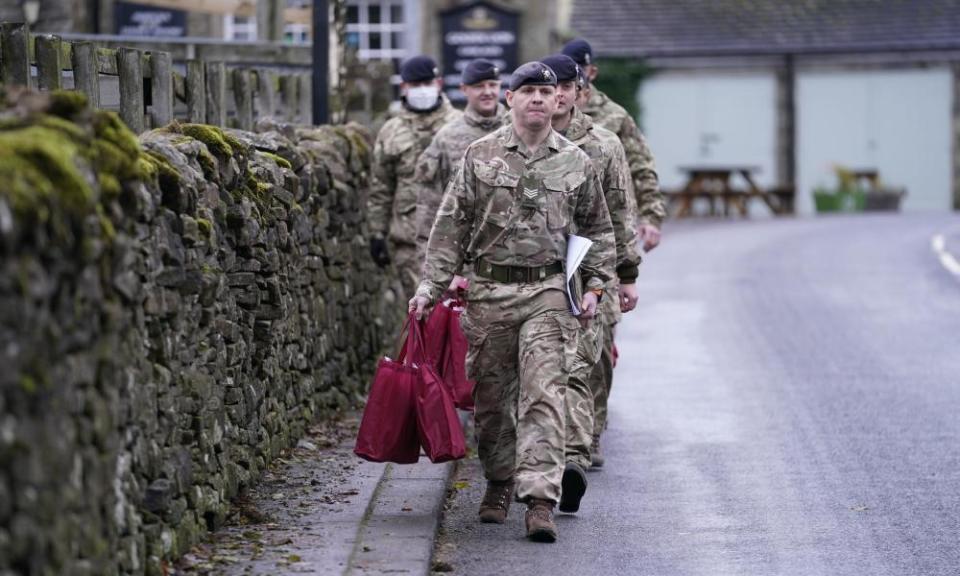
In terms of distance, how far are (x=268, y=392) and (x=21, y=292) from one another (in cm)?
415

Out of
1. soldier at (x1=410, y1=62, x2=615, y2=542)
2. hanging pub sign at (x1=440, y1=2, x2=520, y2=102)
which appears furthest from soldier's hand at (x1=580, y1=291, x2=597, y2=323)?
hanging pub sign at (x1=440, y1=2, x2=520, y2=102)

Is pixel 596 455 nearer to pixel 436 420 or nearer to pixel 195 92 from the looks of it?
pixel 436 420

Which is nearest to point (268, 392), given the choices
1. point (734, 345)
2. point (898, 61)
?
point (734, 345)

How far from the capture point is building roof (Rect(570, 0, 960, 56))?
37.6 metres

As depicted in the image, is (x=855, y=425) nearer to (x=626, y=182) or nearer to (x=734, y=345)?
(x=626, y=182)

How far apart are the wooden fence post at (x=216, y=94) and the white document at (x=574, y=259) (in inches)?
112

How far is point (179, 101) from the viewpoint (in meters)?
9.35

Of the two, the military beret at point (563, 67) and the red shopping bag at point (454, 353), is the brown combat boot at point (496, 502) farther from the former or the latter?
the military beret at point (563, 67)

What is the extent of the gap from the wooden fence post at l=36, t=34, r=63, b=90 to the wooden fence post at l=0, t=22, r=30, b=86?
0.61 ft

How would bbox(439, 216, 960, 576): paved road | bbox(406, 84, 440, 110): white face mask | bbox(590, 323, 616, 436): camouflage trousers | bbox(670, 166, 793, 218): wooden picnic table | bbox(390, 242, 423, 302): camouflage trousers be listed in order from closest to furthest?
bbox(439, 216, 960, 576): paved road
bbox(590, 323, 616, 436): camouflage trousers
bbox(390, 242, 423, 302): camouflage trousers
bbox(406, 84, 440, 110): white face mask
bbox(670, 166, 793, 218): wooden picnic table

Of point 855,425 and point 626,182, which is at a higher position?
point 626,182

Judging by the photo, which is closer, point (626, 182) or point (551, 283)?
point (551, 283)

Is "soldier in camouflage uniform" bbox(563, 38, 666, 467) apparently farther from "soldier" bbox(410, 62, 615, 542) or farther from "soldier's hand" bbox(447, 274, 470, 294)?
"soldier" bbox(410, 62, 615, 542)

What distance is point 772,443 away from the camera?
9.81 m
